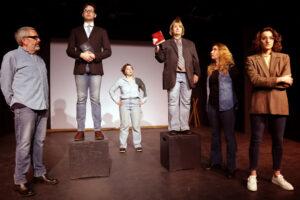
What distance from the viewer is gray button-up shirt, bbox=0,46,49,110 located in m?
2.92

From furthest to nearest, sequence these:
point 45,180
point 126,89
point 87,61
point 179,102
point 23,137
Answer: point 126,89, point 179,102, point 87,61, point 45,180, point 23,137

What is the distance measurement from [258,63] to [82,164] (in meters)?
2.36

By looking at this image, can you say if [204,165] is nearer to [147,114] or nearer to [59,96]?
[147,114]

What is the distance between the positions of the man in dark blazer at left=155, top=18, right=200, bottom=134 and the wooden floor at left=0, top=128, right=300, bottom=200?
711 millimetres

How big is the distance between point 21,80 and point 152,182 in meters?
1.85

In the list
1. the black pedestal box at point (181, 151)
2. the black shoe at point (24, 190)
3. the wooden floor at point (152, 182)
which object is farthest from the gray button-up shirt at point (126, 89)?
the black shoe at point (24, 190)

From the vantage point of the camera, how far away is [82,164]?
11.7 ft

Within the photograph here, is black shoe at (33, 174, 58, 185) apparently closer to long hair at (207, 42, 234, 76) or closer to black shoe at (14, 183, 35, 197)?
black shoe at (14, 183, 35, 197)

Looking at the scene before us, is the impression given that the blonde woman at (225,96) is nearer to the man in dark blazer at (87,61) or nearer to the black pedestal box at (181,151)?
the black pedestal box at (181,151)

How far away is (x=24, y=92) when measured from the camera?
295 cm

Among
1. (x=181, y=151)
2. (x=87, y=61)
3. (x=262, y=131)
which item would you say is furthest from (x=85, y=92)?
(x=262, y=131)

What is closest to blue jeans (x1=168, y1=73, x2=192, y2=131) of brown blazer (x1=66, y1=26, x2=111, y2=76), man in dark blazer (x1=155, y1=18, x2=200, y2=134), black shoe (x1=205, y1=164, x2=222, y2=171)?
man in dark blazer (x1=155, y1=18, x2=200, y2=134)

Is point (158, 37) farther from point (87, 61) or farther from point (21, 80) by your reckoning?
point (21, 80)

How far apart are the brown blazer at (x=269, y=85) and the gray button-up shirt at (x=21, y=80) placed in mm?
2251
